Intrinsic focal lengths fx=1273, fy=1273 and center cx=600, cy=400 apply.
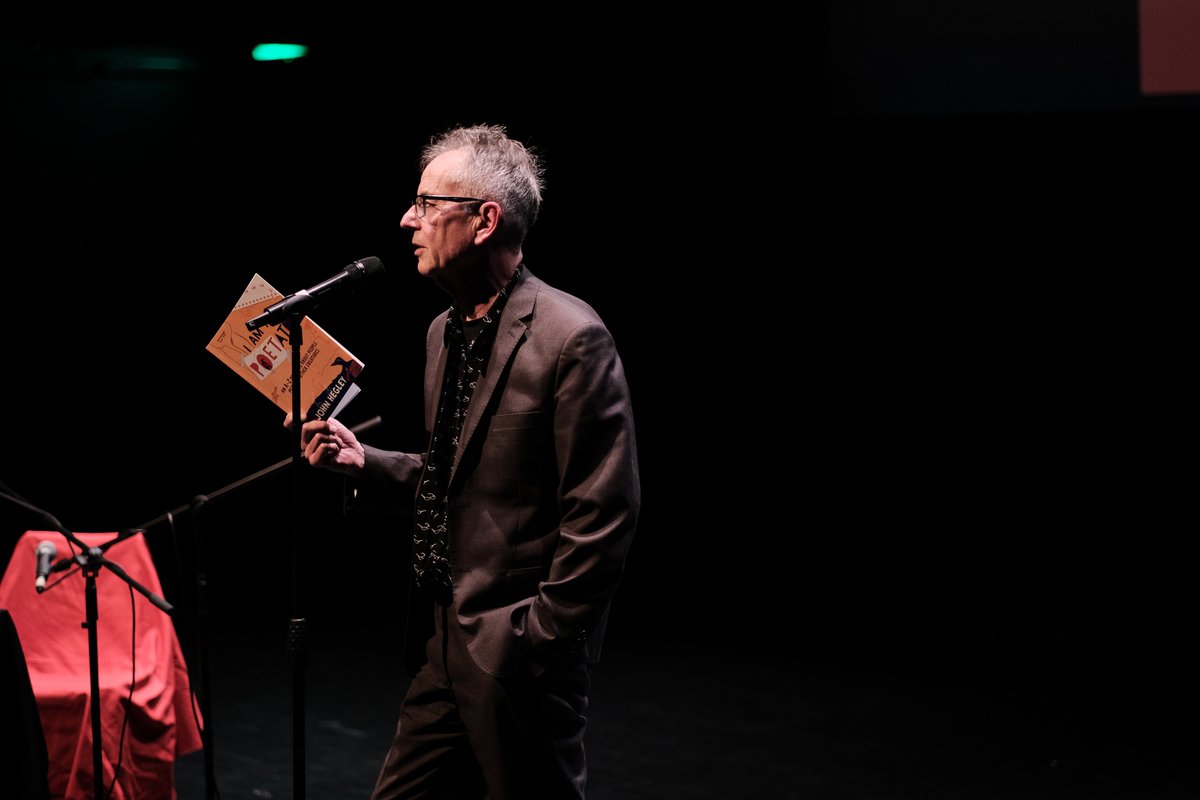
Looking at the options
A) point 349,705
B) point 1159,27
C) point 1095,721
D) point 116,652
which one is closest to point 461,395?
point 116,652

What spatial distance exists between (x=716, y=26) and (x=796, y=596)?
258 centimetres

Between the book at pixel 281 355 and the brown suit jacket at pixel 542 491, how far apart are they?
275 millimetres

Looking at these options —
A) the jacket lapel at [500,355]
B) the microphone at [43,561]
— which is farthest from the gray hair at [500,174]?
the microphone at [43,561]

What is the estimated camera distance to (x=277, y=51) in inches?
206

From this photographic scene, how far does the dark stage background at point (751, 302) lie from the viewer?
199 inches

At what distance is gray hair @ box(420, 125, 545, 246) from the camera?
2.04 metres

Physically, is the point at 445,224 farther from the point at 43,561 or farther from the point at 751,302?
the point at 751,302

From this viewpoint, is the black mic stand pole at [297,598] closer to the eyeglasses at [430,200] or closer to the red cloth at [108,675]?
the eyeglasses at [430,200]

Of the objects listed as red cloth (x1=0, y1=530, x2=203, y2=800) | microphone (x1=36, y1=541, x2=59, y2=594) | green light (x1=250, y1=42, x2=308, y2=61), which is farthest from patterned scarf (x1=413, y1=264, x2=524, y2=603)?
green light (x1=250, y1=42, x2=308, y2=61)

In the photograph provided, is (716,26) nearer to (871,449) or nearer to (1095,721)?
(871,449)

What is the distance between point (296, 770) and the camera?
2.03 meters

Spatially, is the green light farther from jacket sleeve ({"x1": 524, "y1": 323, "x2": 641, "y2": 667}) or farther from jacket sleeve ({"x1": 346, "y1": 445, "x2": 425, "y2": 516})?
jacket sleeve ({"x1": 524, "y1": 323, "x2": 641, "y2": 667})

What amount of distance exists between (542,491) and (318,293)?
475 millimetres

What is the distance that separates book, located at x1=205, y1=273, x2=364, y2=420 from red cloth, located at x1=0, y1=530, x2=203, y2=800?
1043mm
